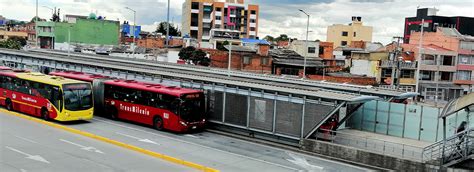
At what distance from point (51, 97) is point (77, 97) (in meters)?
1.59

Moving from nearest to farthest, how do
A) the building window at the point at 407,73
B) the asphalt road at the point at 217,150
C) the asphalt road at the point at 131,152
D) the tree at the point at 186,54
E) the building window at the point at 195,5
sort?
the asphalt road at the point at 131,152 < the asphalt road at the point at 217,150 < the building window at the point at 407,73 < the tree at the point at 186,54 < the building window at the point at 195,5

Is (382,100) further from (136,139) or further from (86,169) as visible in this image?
(86,169)

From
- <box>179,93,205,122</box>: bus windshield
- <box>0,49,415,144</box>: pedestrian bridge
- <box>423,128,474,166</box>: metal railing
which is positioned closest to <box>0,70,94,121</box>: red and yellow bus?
<box>0,49,415,144</box>: pedestrian bridge

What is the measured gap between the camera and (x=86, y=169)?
59.8 ft

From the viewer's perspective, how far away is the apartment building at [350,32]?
4441 inches

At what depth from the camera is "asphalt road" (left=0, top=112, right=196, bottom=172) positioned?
1852 cm

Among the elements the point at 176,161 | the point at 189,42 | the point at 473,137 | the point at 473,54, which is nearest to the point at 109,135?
the point at 176,161

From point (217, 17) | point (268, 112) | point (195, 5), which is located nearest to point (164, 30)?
point (195, 5)

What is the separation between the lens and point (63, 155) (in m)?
20.2

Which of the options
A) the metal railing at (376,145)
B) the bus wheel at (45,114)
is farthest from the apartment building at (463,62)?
the bus wheel at (45,114)

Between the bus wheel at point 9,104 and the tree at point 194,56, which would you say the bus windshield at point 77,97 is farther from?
the tree at point 194,56

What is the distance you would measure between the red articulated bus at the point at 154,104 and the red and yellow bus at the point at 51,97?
195 cm

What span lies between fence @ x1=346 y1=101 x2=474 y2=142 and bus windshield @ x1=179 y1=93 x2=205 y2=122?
28.7ft

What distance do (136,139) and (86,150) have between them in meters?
3.52
